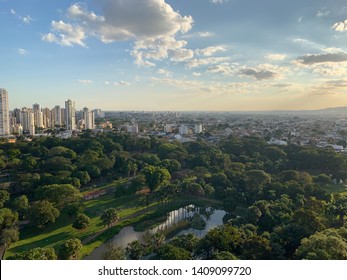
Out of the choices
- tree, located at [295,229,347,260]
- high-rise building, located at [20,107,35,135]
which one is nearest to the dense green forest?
tree, located at [295,229,347,260]

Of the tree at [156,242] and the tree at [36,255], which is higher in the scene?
the tree at [36,255]

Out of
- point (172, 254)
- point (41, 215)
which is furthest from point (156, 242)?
point (41, 215)

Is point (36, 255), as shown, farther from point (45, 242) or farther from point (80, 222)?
point (80, 222)

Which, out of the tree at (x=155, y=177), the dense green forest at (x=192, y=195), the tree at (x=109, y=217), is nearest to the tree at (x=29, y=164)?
the dense green forest at (x=192, y=195)

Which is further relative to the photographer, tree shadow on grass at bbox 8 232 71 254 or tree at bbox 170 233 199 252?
tree shadow on grass at bbox 8 232 71 254

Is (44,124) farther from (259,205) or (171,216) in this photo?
(259,205)

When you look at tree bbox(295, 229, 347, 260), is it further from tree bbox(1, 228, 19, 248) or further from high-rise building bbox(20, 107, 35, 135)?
high-rise building bbox(20, 107, 35, 135)

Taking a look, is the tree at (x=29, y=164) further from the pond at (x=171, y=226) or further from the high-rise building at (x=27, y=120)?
the high-rise building at (x=27, y=120)

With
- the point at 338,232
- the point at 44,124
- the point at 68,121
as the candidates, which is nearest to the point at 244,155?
the point at 338,232
